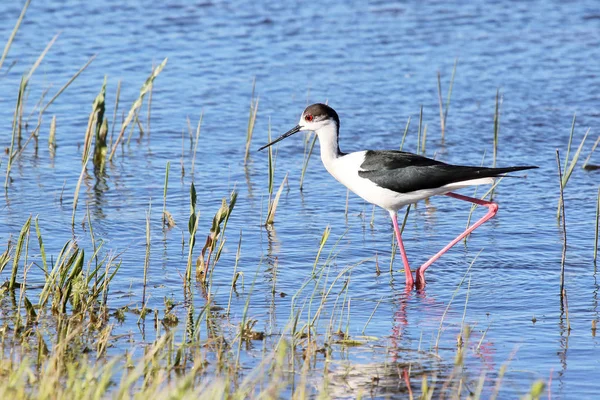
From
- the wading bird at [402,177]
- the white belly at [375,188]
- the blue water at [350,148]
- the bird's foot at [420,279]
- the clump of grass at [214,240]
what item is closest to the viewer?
the blue water at [350,148]

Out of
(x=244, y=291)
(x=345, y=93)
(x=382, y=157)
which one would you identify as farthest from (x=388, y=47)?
(x=244, y=291)

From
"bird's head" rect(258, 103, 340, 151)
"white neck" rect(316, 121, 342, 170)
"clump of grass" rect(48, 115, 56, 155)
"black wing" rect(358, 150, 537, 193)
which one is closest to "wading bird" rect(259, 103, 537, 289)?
"black wing" rect(358, 150, 537, 193)

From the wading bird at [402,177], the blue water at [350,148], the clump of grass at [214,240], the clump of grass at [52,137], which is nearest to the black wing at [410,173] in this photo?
the wading bird at [402,177]

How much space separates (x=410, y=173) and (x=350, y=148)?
3.01 m

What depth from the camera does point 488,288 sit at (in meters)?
6.40

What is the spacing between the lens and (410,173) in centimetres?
687

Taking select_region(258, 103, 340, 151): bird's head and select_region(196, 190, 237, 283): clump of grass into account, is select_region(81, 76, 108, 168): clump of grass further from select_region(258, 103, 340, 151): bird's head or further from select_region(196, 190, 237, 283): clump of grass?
select_region(196, 190, 237, 283): clump of grass

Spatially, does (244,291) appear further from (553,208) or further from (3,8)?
(3,8)

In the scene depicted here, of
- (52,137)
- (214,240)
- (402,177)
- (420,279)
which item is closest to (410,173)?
(402,177)

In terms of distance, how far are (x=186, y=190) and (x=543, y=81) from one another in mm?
5385

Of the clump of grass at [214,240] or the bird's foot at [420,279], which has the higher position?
the clump of grass at [214,240]

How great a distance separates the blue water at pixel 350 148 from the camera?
5.89 m

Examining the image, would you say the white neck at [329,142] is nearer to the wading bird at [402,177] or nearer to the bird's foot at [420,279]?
the wading bird at [402,177]

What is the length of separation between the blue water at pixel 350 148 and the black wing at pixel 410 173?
1.85 ft
